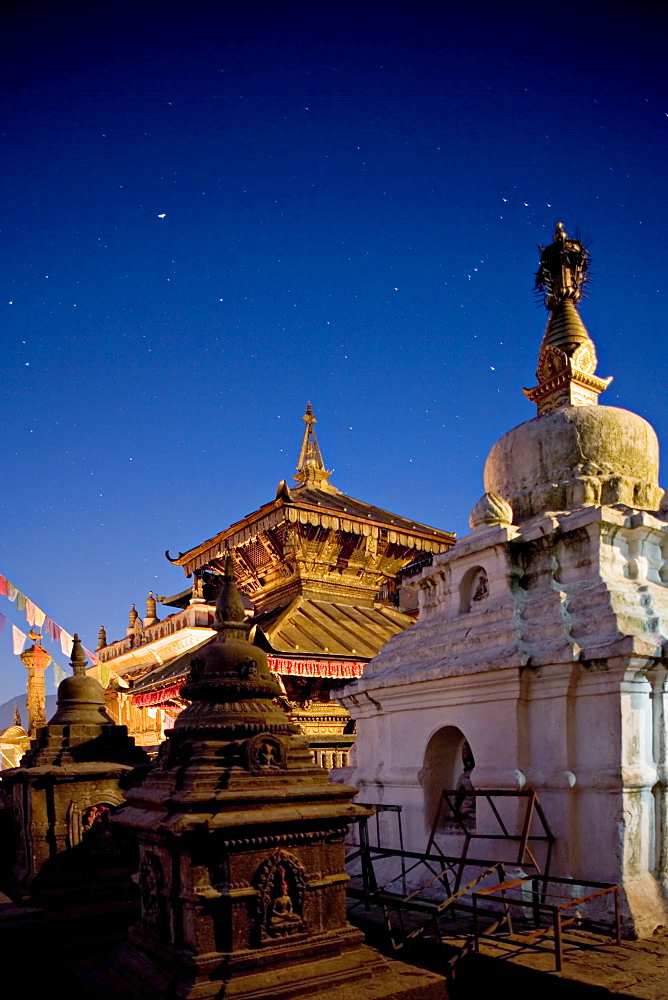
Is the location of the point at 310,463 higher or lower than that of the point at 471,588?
higher

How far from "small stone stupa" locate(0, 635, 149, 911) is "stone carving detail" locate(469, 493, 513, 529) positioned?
493 centimetres

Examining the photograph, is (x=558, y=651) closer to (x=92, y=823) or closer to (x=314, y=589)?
(x=92, y=823)

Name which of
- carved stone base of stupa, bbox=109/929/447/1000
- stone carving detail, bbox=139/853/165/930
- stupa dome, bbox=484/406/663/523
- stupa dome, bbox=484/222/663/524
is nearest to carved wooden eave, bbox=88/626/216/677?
stupa dome, bbox=484/222/663/524

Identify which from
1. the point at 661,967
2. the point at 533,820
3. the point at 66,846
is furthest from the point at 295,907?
the point at 66,846

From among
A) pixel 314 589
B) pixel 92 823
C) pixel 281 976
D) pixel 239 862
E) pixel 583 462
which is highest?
pixel 583 462

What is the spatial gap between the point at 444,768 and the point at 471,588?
6.99 ft

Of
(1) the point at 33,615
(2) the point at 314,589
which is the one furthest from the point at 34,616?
(2) the point at 314,589

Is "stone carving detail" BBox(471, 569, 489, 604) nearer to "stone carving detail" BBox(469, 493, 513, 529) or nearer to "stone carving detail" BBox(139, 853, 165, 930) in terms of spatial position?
"stone carving detail" BBox(469, 493, 513, 529)

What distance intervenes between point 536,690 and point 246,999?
436cm

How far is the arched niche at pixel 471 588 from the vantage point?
9578 mm

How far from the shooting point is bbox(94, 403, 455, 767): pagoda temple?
14305mm

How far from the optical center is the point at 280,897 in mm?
4941

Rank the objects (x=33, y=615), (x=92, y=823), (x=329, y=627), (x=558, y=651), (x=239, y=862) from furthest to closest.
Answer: (x=33, y=615) < (x=329, y=627) < (x=92, y=823) < (x=558, y=651) < (x=239, y=862)

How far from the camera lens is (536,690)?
795cm
